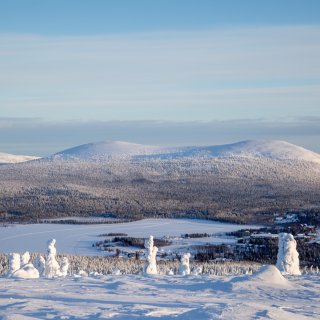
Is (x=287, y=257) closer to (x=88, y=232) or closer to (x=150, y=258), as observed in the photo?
(x=150, y=258)

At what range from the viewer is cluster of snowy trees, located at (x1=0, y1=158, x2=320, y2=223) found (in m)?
117

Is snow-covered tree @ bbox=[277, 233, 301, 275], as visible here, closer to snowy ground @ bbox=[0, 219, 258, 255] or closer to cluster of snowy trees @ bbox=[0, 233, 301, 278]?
cluster of snowy trees @ bbox=[0, 233, 301, 278]

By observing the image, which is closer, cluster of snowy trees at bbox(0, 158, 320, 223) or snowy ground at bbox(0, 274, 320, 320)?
snowy ground at bbox(0, 274, 320, 320)

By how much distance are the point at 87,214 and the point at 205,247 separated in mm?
49856

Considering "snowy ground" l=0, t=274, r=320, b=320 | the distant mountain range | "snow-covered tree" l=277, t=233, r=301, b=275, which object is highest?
the distant mountain range

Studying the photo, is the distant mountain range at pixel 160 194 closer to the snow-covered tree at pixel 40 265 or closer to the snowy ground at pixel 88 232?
the snowy ground at pixel 88 232

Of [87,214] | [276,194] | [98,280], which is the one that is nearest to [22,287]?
[98,280]

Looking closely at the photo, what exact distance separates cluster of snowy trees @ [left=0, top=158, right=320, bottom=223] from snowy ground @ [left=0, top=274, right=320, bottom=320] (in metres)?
81.4

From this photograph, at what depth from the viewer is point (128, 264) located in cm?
5262

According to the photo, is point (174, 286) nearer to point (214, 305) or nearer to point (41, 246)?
point (214, 305)

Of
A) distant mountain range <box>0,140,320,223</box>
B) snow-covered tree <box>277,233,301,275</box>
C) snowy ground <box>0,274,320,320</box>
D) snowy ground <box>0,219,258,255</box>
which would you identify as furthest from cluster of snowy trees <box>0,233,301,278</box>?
distant mountain range <box>0,140,320,223</box>

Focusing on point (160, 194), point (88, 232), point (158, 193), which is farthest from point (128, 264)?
point (158, 193)

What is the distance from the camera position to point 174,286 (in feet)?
66.7

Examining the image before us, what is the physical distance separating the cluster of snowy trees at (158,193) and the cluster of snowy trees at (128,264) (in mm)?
50086
